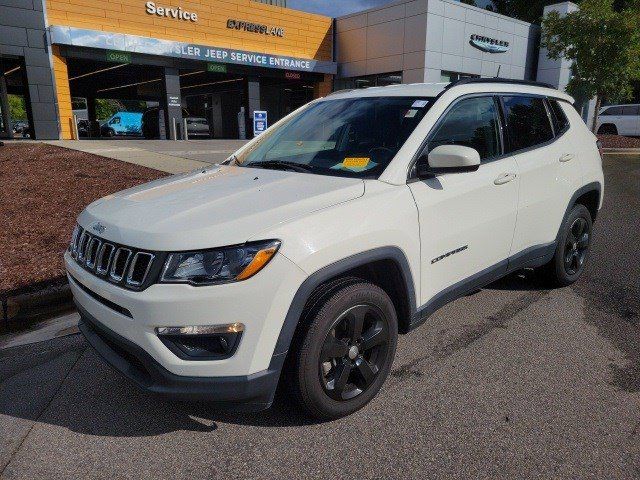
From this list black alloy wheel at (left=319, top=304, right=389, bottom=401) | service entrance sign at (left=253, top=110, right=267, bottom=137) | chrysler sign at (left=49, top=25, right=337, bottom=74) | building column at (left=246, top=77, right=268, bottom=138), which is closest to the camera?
black alloy wheel at (left=319, top=304, right=389, bottom=401)

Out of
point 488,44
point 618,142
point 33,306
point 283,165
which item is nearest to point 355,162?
point 283,165

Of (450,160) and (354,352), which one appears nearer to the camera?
(354,352)

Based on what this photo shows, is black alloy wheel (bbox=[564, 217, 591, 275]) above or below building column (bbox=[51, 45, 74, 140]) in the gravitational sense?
below

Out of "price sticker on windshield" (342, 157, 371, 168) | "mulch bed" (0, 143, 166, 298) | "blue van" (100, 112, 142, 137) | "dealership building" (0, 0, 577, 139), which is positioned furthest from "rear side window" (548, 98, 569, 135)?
"blue van" (100, 112, 142, 137)

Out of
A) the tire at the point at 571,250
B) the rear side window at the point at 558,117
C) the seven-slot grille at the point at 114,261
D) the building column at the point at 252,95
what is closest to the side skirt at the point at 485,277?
the tire at the point at 571,250

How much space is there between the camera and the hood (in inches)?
84.7

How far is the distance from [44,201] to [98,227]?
5.71 metres

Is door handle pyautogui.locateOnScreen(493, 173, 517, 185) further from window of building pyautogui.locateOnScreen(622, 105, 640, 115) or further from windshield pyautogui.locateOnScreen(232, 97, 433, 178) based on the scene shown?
window of building pyautogui.locateOnScreen(622, 105, 640, 115)

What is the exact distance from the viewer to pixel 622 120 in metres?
24.6

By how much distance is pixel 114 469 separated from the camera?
2.28 m

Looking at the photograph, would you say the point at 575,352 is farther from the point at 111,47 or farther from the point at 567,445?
the point at 111,47

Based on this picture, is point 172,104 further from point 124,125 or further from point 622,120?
point 622,120

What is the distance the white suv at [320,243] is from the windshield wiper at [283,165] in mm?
18

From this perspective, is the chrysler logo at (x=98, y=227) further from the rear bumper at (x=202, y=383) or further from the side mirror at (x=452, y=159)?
the side mirror at (x=452, y=159)
